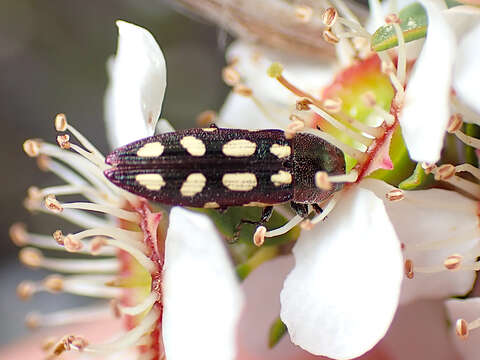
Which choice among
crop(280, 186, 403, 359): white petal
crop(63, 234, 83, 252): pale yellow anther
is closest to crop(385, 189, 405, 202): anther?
crop(280, 186, 403, 359): white petal

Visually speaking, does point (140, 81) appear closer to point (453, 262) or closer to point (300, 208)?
point (300, 208)

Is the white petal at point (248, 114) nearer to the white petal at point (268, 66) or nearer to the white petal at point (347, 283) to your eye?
the white petal at point (268, 66)

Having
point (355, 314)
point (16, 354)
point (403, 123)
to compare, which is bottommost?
point (16, 354)

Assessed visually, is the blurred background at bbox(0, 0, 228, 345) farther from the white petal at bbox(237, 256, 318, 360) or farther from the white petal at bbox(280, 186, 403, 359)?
the white petal at bbox(280, 186, 403, 359)

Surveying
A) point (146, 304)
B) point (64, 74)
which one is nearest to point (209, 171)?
point (146, 304)

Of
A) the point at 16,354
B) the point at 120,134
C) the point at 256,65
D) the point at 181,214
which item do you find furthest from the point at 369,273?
the point at 16,354

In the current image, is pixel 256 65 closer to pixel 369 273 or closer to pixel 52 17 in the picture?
pixel 369 273
